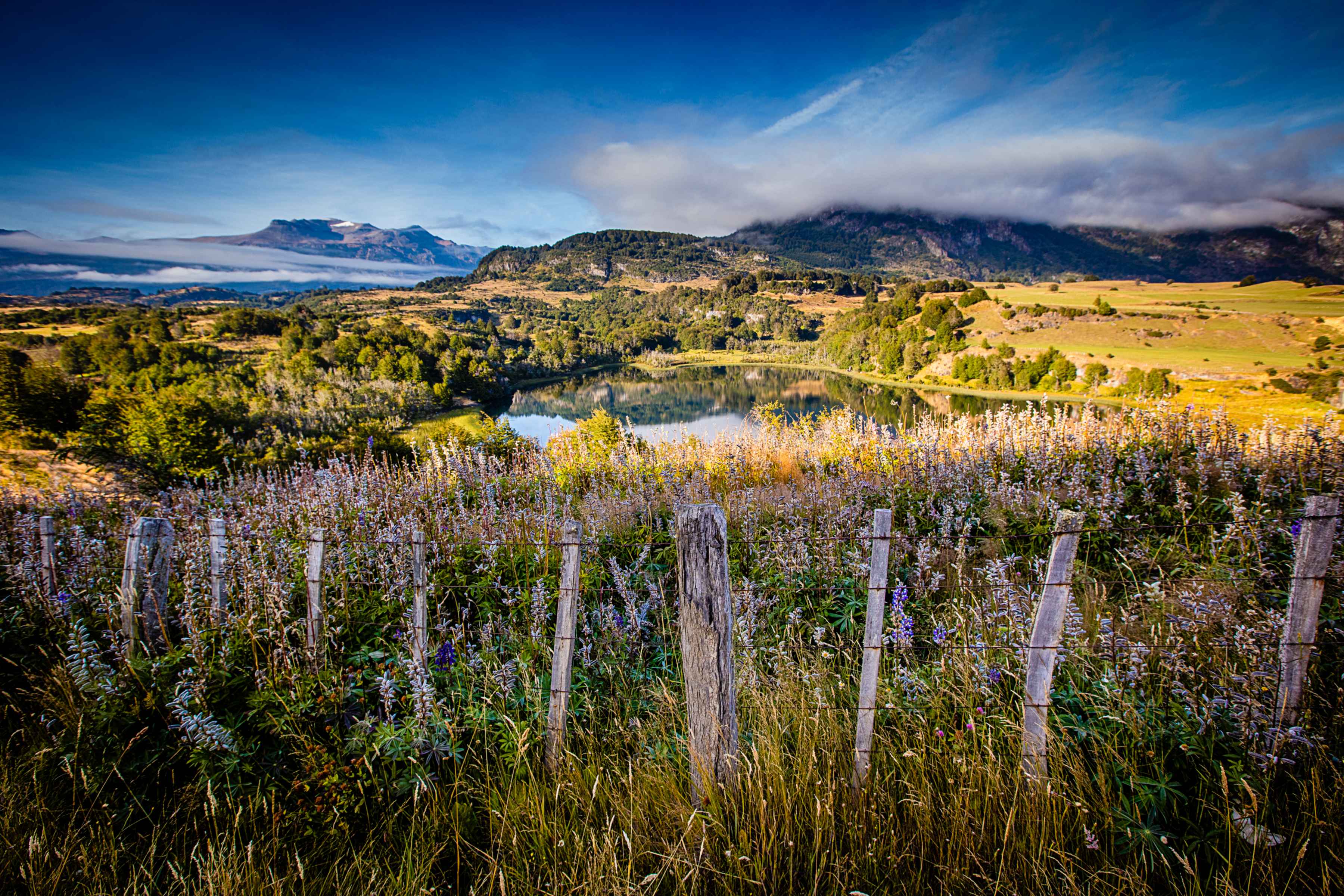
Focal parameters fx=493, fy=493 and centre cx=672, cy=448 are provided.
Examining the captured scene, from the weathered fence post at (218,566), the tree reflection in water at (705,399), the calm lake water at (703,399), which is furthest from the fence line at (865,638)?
the tree reflection in water at (705,399)

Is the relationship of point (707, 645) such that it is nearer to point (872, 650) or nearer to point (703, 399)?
point (872, 650)

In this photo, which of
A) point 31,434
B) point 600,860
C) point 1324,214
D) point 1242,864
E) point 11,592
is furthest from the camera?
point 1324,214

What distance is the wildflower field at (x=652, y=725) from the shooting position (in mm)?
1965

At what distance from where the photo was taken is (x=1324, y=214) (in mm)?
155625

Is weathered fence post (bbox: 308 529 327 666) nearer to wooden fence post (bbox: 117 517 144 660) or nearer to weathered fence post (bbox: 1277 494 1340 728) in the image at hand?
wooden fence post (bbox: 117 517 144 660)

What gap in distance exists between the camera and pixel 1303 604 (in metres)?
2.11

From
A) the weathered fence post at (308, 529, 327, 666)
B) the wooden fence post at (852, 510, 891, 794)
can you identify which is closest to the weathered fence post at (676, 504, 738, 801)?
the wooden fence post at (852, 510, 891, 794)

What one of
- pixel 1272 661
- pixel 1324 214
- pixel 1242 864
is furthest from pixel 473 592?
pixel 1324 214

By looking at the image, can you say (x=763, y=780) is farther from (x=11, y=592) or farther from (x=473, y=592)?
(x=11, y=592)

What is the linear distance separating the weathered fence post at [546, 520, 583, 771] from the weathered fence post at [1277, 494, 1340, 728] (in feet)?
10.2

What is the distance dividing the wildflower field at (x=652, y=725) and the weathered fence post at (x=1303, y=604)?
0.09 m

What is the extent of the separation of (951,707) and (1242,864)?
1.11 m

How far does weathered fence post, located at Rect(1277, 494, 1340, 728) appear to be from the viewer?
2.04m

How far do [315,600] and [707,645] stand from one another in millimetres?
2413
